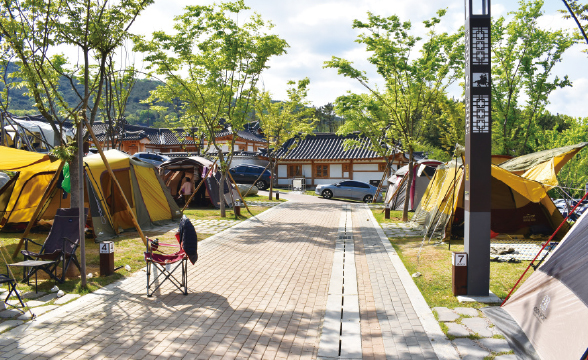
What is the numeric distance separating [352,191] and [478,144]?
17.9 m

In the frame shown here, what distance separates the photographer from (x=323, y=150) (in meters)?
32.9

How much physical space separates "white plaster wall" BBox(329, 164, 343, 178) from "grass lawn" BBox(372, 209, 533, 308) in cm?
2192

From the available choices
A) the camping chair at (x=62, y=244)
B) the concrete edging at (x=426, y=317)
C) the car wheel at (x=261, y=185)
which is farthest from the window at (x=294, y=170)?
the camping chair at (x=62, y=244)

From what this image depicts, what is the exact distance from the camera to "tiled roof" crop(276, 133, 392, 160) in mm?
31172

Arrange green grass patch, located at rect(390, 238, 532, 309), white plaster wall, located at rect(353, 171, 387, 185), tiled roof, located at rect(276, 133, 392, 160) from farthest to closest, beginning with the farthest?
1. tiled roof, located at rect(276, 133, 392, 160)
2. white plaster wall, located at rect(353, 171, 387, 185)
3. green grass patch, located at rect(390, 238, 532, 309)

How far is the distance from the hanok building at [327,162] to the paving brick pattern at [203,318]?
23.3 m

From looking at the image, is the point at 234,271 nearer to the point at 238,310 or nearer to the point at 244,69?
the point at 238,310

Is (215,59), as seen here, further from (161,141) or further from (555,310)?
(161,141)

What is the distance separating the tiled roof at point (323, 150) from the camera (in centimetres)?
3117

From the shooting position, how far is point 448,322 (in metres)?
4.79

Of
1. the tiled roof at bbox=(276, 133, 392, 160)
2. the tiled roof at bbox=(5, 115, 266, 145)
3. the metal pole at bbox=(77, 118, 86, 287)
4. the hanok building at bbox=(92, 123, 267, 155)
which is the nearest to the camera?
the metal pole at bbox=(77, 118, 86, 287)

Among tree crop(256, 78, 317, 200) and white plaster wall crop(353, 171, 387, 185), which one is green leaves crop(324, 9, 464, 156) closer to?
tree crop(256, 78, 317, 200)

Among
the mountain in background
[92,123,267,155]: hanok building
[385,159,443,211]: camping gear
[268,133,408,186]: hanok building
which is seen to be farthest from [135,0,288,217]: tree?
the mountain in background

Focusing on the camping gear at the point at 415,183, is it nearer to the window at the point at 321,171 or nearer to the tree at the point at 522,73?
the tree at the point at 522,73
